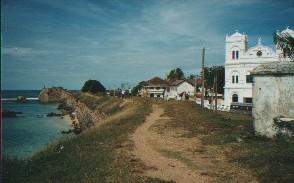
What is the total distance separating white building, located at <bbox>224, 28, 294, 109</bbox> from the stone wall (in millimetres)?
39724

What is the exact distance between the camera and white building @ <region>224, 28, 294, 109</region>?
2210 inches

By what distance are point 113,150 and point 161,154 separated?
7.42 ft

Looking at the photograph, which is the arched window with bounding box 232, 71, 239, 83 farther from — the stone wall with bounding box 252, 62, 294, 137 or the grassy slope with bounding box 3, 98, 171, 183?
the grassy slope with bounding box 3, 98, 171, 183

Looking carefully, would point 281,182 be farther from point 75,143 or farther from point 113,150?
point 75,143

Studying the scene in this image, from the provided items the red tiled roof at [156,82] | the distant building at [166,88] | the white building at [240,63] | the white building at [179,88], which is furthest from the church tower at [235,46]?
the red tiled roof at [156,82]

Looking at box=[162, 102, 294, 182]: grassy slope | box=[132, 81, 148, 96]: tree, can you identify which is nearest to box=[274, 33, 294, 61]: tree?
box=[162, 102, 294, 182]: grassy slope

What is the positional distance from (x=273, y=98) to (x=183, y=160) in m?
6.49

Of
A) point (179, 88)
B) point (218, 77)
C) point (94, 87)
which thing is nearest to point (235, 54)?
point (218, 77)

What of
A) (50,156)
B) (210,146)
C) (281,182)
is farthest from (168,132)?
(281,182)

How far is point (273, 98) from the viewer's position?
1655 cm

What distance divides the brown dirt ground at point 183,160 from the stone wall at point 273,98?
3.21 meters

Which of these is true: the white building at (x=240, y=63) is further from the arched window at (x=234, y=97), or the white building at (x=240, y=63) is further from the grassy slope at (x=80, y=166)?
the grassy slope at (x=80, y=166)

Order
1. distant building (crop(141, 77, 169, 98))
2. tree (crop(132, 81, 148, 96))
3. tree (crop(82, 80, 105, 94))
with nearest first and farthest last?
1. distant building (crop(141, 77, 169, 98))
2. tree (crop(132, 81, 148, 96))
3. tree (crop(82, 80, 105, 94))

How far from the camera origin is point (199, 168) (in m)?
11.5
